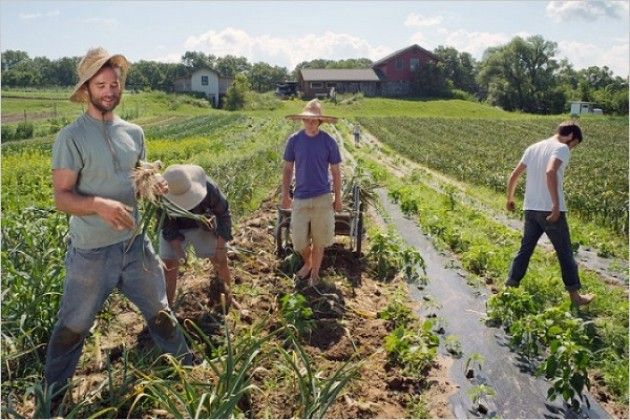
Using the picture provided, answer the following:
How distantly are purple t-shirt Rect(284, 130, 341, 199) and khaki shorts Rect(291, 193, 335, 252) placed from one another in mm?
69

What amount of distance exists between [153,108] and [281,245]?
141ft

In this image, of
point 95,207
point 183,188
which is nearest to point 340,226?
point 183,188

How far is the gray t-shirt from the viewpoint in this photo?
119 inches

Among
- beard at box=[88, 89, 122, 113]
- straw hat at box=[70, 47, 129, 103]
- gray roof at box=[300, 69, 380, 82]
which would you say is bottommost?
beard at box=[88, 89, 122, 113]

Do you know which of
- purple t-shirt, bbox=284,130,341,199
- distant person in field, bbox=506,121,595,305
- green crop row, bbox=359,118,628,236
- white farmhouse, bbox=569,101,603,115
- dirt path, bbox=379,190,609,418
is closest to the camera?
dirt path, bbox=379,190,609,418

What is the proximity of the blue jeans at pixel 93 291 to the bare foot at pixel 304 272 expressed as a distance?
6.92 ft

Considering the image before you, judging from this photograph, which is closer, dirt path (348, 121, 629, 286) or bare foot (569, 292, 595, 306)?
bare foot (569, 292, 595, 306)

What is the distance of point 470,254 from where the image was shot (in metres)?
6.30

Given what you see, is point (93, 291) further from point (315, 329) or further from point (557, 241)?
point (557, 241)

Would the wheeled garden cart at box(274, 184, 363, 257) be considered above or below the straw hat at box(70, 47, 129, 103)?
below

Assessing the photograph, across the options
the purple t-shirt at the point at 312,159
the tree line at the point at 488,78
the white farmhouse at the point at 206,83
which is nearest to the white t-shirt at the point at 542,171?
the purple t-shirt at the point at 312,159

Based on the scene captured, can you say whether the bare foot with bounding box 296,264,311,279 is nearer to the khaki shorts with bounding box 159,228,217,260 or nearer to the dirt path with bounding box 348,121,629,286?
the khaki shorts with bounding box 159,228,217,260

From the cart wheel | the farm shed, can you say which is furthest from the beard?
the farm shed

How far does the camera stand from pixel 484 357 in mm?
4238
